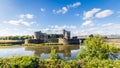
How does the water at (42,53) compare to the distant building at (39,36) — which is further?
the distant building at (39,36)

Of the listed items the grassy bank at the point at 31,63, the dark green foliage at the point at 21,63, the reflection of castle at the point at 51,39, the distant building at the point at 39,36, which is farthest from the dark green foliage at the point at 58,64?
the distant building at the point at 39,36

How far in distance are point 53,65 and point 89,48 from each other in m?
13.6

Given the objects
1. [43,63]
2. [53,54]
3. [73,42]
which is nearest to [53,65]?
[43,63]

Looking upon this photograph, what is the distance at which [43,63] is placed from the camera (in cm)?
2583

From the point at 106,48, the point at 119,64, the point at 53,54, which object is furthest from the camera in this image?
the point at 106,48

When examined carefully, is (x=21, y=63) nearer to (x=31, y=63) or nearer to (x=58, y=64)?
(x=31, y=63)

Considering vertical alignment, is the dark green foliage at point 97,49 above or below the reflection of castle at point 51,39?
below

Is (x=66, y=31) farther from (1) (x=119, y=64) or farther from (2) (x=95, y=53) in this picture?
(1) (x=119, y=64)

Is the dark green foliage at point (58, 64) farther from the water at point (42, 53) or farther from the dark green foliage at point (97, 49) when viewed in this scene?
the water at point (42, 53)

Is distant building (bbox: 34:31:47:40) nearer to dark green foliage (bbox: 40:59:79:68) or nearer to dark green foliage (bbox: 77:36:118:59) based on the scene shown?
dark green foliage (bbox: 77:36:118:59)

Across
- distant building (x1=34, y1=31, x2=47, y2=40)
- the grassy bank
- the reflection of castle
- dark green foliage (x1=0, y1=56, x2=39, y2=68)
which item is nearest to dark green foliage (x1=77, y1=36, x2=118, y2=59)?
the grassy bank

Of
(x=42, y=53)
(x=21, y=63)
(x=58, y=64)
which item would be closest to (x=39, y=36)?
(x=42, y=53)

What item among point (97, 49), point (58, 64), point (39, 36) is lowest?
point (58, 64)

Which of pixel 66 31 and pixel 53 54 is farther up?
pixel 66 31
